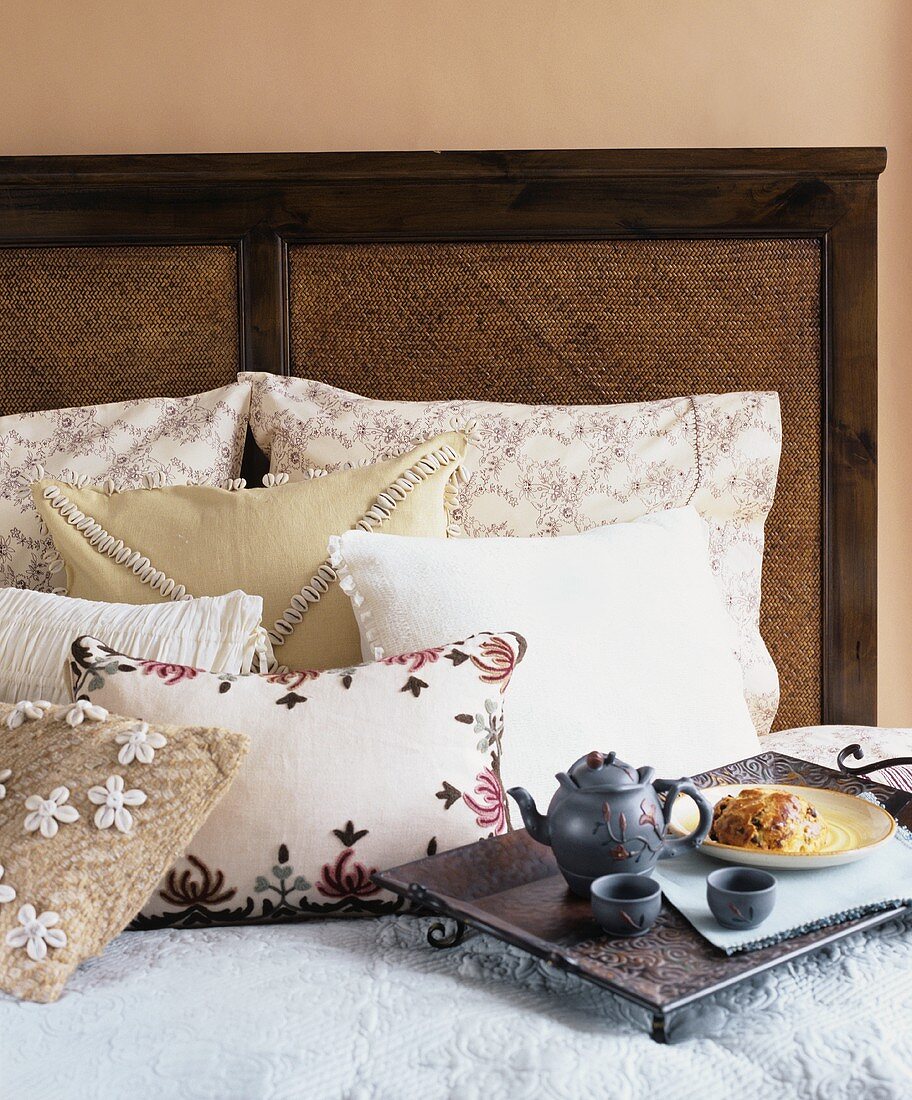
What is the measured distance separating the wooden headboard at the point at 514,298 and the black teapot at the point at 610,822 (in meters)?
1.04

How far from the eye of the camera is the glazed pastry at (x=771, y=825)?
39.8 inches

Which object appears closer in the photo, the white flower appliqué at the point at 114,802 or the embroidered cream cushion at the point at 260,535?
the white flower appliqué at the point at 114,802

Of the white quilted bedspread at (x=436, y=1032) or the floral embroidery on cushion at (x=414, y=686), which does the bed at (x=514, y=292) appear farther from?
the white quilted bedspread at (x=436, y=1032)

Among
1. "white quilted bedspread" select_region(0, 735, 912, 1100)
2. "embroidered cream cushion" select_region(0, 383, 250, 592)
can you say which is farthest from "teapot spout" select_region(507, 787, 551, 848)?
"embroidered cream cushion" select_region(0, 383, 250, 592)

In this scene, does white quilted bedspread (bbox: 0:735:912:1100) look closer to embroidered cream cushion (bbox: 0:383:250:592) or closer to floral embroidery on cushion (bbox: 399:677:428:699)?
floral embroidery on cushion (bbox: 399:677:428:699)

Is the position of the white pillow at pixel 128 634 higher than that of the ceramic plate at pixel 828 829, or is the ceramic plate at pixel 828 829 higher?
the white pillow at pixel 128 634

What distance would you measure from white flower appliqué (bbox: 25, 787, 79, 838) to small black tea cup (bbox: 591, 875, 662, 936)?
0.47m

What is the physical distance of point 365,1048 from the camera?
79 cm

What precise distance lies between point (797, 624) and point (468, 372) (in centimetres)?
76

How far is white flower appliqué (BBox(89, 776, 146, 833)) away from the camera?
93 centimetres

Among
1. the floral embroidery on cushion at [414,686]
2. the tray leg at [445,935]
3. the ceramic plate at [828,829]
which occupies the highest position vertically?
the floral embroidery on cushion at [414,686]

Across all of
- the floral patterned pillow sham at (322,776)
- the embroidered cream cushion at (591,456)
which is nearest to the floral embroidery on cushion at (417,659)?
the floral patterned pillow sham at (322,776)

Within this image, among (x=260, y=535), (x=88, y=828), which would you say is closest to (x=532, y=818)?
(x=88, y=828)

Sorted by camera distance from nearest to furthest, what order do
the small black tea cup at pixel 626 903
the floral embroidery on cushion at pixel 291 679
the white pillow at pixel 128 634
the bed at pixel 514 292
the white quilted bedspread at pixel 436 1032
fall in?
the white quilted bedspread at pixel 436 1032 → the small black tea cup at pixel 626 903 → the floral embroidery on cushion at pixel 291 679 → the white pillow at pixel 128 634 → the bed at pixel 514 292
